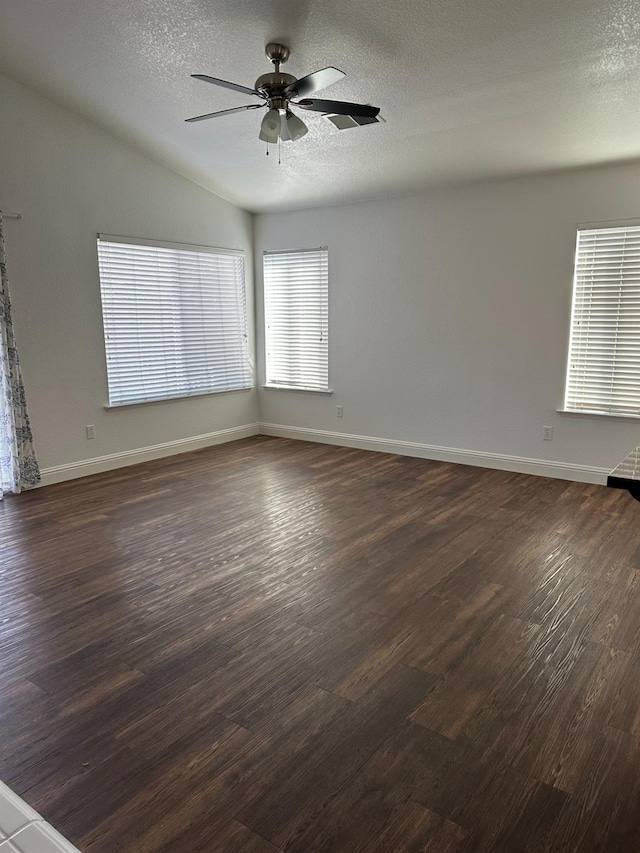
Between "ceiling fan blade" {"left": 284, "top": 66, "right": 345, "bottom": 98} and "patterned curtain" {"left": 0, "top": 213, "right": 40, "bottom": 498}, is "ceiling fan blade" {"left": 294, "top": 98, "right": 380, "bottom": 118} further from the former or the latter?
"patterned curtain" {"left": 0, "top": 213, "right": 40, "bottom": 498}

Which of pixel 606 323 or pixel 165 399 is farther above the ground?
pixel 606 323

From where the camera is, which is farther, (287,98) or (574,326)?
(574,326)

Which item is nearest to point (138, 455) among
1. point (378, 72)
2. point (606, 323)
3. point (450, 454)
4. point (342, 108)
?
point (450, 454)

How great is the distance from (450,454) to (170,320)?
3164 millimetres

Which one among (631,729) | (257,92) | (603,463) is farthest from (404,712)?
(603,463)

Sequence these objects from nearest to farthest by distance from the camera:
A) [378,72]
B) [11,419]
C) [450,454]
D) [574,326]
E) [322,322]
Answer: [378,72] → [11,419] → [574,326] → [450,454] → [322,322]

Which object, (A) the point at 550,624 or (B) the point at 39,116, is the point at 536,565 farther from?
(B) the point at 39,116

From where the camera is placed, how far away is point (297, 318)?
648 cm

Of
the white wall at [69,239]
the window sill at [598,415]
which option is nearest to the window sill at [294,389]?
the white wall at [69,239]

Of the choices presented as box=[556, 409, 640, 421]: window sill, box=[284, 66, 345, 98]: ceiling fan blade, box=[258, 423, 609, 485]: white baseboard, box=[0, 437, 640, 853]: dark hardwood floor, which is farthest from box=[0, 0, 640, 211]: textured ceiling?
box=[0, 437, 640, 853]: dark hardwood floor

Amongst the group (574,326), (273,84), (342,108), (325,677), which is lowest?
(325,677)

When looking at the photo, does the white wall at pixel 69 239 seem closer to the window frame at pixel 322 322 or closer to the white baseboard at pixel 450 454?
the window frame at pixel 322 322

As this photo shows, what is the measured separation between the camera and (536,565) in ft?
10.7

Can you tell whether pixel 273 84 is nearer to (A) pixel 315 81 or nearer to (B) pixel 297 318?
(A) pixel 315 81
